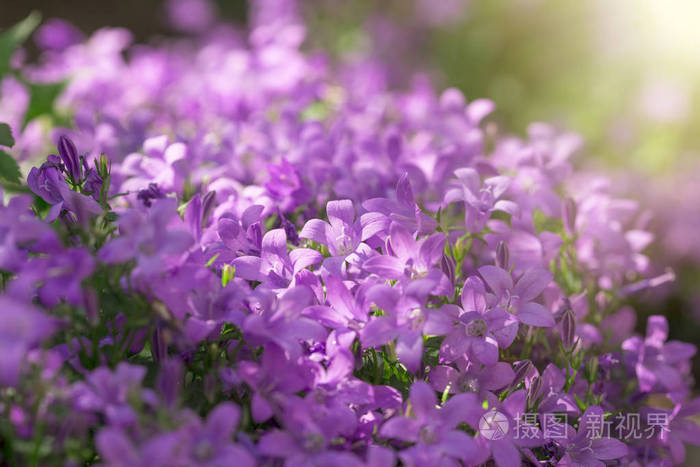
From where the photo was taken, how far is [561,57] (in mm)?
5621

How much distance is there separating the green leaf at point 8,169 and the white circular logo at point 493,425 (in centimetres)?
139

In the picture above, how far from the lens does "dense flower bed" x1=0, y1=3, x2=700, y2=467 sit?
123cm

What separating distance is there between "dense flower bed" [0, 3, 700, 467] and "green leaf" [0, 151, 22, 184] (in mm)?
72

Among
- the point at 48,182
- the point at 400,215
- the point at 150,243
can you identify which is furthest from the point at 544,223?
the point at 48,182

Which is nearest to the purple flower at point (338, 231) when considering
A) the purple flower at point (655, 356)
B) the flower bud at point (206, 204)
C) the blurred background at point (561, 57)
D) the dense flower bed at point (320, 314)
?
the dense flower bed at point (320, 314)

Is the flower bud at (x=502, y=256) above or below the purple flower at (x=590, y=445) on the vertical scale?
above

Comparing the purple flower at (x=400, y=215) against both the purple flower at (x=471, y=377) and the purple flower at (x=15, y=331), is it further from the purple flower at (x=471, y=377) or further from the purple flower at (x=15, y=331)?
the purple flower at (x=15, y=331)

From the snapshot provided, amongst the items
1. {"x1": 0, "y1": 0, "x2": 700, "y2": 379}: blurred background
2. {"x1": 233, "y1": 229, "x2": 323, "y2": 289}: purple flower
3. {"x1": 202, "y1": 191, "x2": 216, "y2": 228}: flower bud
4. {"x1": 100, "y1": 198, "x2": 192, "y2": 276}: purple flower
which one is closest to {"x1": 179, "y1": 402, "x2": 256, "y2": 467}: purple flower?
{"x1": 100, "y1": 198, "x2": 192, "y2": 276}: purple flower

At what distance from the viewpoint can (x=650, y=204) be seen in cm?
391

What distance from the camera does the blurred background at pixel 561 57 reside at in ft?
16.2

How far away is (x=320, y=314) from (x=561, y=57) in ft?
16.0

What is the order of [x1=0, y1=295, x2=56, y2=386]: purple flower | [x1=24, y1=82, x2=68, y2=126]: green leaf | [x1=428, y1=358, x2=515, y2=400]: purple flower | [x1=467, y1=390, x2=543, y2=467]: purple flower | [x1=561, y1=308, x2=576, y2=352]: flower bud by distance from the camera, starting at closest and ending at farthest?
Result: [x1=0, y1=295, x2=56, y2=386]: purple flower
[x1=467, y1=390, x2=543, y2=467]: purple flower
[x1=428, y1=358, x2=515, y2=400]: purple flower
[x1=561, y1=308, x2=576, y2=352]: flower bud
[x1=24, y1=82, x2=68, y2=126]: green leaf

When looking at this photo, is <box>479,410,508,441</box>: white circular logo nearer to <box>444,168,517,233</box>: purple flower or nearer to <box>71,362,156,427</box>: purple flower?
<box>444,168,517,233</box>: purple flower

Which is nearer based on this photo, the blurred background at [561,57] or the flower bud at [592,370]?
the flower bud at [592,370]
